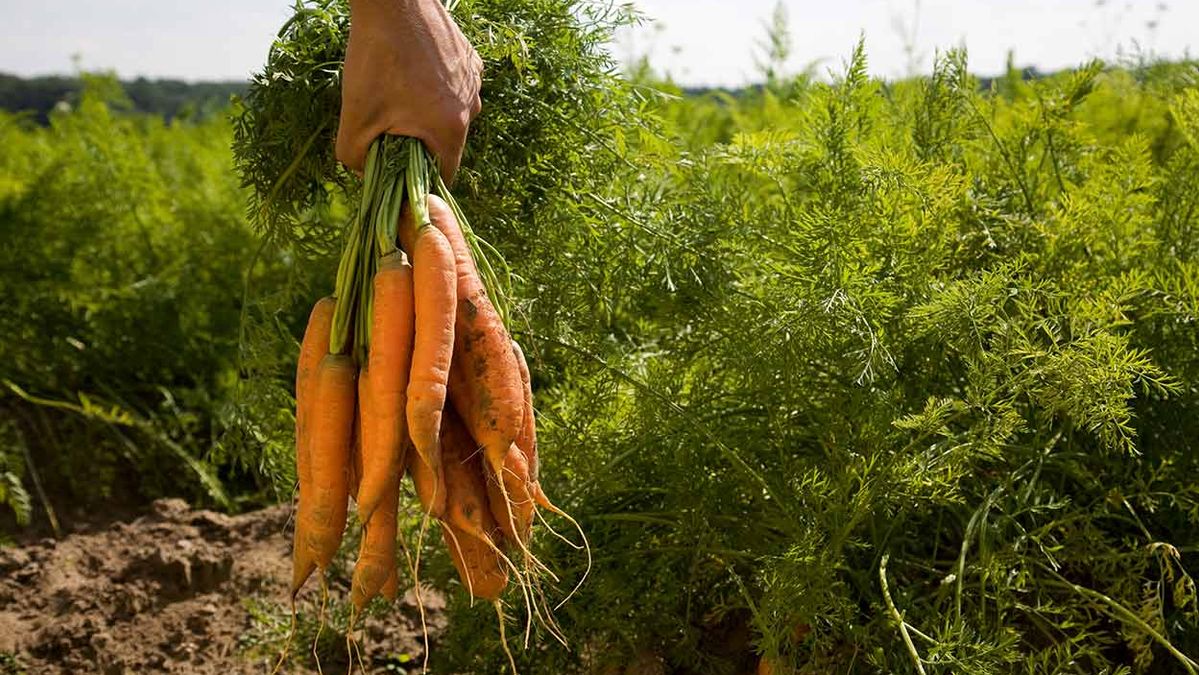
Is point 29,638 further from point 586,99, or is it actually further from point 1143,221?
point 1143,221


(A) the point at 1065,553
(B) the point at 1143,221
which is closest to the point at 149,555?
(A) the point at 1065,553

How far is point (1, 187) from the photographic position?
4176mm

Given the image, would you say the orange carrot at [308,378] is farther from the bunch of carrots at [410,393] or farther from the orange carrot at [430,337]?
the orange carrot at [430,337]

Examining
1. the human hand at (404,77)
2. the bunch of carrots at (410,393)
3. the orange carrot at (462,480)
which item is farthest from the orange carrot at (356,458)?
the human hand at (404,77)

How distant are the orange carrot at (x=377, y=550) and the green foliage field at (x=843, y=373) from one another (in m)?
0.37

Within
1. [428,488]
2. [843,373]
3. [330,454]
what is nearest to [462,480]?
[428,488]

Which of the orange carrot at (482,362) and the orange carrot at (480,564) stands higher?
the orange carrot at (482,362)

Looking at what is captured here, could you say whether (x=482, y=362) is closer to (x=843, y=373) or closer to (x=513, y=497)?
(x=513, y=497)

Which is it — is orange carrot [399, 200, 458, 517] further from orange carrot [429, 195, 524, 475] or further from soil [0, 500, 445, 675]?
soil [0, 500, 445, 675]

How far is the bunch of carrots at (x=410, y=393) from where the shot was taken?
1694mm

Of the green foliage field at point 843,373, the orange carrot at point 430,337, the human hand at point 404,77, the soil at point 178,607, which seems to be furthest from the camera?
the soil at point 178,607

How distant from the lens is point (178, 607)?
2902 mm

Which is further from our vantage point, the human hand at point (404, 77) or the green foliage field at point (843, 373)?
the green foliage field at point (843, 373)

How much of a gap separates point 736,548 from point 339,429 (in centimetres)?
83
